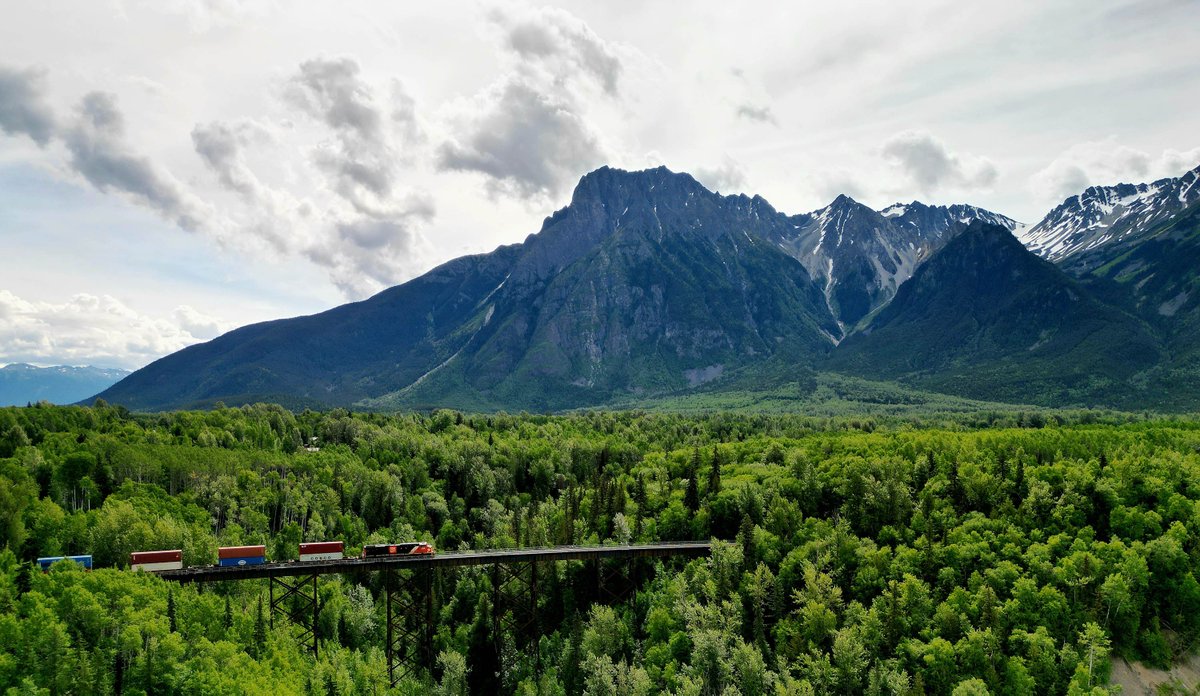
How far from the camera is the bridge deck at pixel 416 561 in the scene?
7700 centimetres

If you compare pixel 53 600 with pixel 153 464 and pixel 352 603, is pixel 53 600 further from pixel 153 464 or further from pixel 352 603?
pixel 153 464

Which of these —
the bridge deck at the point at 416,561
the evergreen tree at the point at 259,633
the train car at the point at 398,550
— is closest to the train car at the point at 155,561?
the bridge deck at the point at 416,561

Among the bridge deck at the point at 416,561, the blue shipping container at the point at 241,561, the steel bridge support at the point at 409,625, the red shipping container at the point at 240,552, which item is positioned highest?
the red shipping container at the point at 240,552

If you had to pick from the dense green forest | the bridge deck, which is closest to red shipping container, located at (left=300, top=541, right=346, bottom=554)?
the bridge deck

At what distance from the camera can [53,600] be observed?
68.1 metres

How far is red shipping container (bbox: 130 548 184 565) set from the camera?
7575 centimetres

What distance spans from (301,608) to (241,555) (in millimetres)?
10495

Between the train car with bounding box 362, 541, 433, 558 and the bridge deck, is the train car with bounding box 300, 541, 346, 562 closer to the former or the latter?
the bridge deck

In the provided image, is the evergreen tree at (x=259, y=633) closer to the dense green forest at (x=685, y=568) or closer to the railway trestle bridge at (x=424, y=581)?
the dense green forest at (x=685, y=568)

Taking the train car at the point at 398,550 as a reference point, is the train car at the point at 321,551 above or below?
above

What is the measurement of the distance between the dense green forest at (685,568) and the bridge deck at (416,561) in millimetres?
2990

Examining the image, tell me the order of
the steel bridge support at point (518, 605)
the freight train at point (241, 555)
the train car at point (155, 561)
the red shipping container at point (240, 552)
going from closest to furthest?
1. the train car at point (155, 561)
2. the freight train at point (241, 555)
3. the red shipping container at point (240, 552)
4. the steel bridge support at point (518, 605)

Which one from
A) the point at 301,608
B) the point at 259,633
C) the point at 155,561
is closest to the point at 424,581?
the point at 301,608

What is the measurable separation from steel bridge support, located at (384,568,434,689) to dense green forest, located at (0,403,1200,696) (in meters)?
2.71
